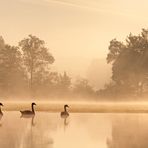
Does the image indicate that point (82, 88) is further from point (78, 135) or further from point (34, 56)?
point (78, 135)

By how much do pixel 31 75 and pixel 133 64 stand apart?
19.5m

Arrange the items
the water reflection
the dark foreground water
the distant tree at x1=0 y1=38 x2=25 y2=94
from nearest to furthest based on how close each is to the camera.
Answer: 1. the dark foreground water
2. the water reflection
3. the distant tree at x1=0 y1=38 x2=25 y2=94

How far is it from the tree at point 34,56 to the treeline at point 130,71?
12556mm

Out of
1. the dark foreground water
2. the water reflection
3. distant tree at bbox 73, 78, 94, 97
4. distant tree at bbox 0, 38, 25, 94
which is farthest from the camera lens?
distant tree at bbox 73, 78, 94, 97

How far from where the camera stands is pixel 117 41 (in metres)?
102

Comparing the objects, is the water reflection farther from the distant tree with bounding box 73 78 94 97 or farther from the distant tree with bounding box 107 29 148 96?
the distant tree with bounding box 73 78 94 97

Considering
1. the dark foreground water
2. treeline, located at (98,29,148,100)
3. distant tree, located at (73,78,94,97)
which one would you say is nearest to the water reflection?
the dark foreground water

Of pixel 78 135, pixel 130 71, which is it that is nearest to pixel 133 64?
pixel 130 71

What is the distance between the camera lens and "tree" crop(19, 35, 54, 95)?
342ft

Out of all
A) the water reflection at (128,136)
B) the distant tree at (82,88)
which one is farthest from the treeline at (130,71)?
the water reflection at (128,136)

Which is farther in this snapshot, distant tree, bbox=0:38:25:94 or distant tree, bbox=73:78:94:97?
distant tree, bbox=73:78:94:97

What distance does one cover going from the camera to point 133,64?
9944 centimetres

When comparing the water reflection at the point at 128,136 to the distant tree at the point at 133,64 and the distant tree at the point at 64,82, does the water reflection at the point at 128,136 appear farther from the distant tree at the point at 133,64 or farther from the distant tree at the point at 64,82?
the distant tree at the point at 64,82

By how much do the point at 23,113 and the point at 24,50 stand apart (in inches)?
2182
